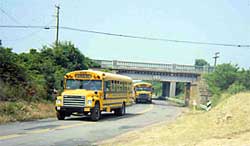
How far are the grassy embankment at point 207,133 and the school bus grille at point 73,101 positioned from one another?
533 cm

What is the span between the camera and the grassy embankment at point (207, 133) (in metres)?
12.5

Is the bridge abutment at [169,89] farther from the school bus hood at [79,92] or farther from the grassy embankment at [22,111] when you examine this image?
the school bus hood at [79,92]

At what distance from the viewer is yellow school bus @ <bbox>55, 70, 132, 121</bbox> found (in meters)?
22.1

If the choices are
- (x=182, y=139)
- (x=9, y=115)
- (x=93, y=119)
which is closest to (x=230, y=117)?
(x=182, y=139)

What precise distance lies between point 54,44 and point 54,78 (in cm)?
1083

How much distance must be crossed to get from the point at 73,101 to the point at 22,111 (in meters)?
3.16

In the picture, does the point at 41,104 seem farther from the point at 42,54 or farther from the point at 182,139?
the point at 182,139

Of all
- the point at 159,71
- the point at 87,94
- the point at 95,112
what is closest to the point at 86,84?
the point at 87,94

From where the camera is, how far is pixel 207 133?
50.3 ft

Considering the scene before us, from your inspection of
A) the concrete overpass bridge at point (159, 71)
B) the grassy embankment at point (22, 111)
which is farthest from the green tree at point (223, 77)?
the grassy embankment at point (22, 111)

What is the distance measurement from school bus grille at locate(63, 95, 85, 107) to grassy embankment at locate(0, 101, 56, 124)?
7.66ft

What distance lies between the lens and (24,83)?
29.0 meters

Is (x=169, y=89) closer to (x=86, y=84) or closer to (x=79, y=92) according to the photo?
(x=86, y=84)

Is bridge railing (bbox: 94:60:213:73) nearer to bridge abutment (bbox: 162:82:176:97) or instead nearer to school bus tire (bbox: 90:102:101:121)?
bridge abutment (bbox: 162:82:176:97)
